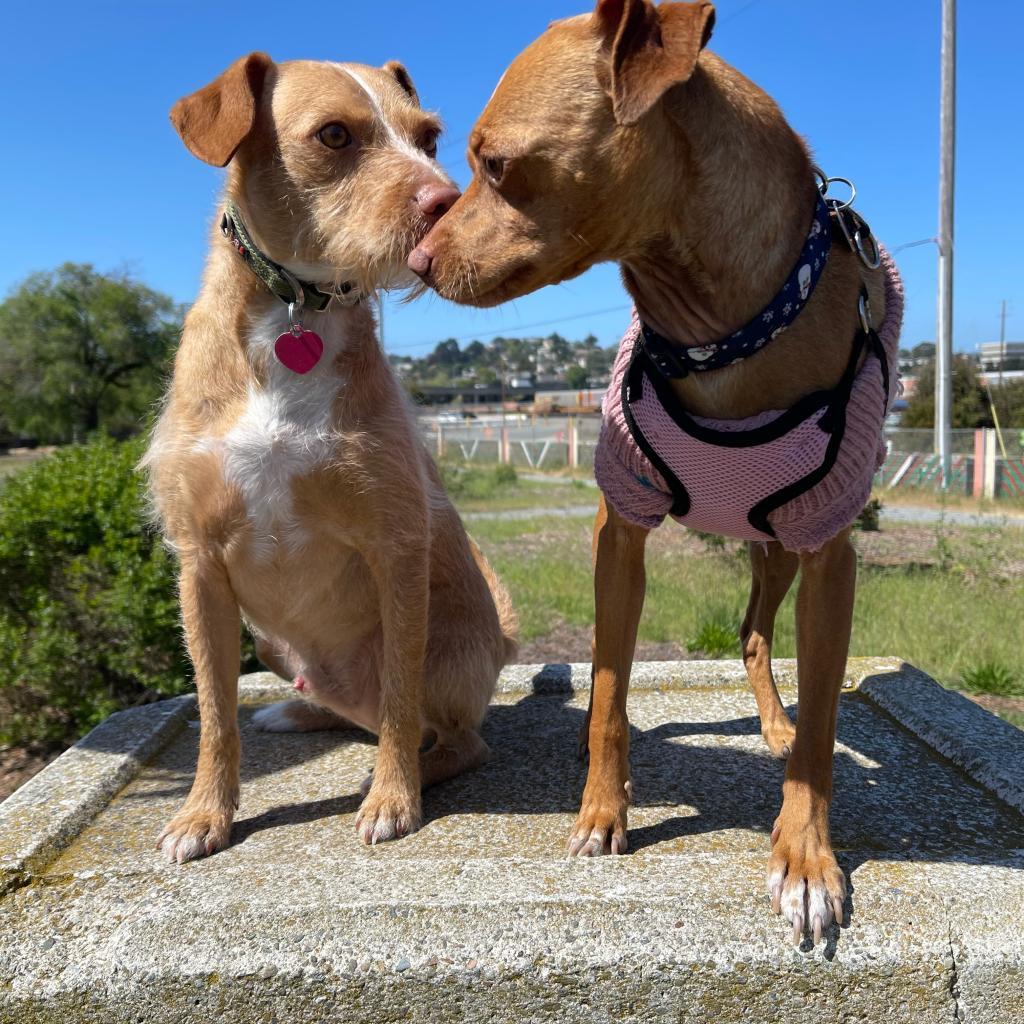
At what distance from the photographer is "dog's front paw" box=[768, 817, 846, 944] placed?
2104 mm

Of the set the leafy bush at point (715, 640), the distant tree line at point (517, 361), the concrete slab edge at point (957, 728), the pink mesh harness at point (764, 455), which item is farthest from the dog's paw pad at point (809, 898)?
the distant tree line at point (517, 361)

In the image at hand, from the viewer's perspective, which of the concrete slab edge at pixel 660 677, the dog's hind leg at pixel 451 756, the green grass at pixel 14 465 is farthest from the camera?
the green grass at pixel 14 465

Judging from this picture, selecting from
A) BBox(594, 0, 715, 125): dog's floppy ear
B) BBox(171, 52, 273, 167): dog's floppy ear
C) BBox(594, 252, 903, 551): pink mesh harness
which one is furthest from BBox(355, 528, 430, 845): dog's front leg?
BBox(594, 0, 715, 125): dog's floppy ear

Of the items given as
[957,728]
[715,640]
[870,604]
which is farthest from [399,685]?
[870,604]

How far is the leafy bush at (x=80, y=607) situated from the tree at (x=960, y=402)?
29734mm

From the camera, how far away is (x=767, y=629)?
347 centimetres

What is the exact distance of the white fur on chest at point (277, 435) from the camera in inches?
98.8

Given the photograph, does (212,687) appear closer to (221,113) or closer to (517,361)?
(221,113)

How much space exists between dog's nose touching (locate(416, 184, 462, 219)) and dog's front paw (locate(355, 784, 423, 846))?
1698mm

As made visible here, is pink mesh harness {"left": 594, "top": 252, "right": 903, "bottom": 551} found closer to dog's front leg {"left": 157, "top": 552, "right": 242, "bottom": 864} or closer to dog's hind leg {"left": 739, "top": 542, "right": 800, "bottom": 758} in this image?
dog's hind leg {"left": 739, "top": 542, "right": 800, "bottom": 758}

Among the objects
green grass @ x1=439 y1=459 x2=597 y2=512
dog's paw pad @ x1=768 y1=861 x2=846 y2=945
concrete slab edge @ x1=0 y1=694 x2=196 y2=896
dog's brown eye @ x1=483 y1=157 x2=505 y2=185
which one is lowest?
green grass @ x1=439 y1=459 x2=597 y2=512

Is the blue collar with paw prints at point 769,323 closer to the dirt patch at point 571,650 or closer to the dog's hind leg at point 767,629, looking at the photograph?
the dog's hind leg at point 767,629

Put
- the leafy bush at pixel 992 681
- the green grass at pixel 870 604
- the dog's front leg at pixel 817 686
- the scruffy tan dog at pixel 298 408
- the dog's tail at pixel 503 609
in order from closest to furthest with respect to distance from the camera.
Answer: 1. the dog's front leg at pixel 817 686
2. the scruffy tan dog at pixel 298 408
3. the dog's tail at pixel 503 609
4. the leafy bush at pixel 992 681
5. the green grass at pixel 870 604

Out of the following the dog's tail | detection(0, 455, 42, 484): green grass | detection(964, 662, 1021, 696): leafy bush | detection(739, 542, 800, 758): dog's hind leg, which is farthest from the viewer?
detection(0, 455, 42, 484): green grass
